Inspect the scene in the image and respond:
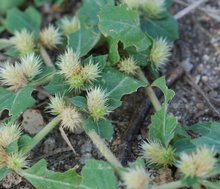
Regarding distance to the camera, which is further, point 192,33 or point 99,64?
point 192,33

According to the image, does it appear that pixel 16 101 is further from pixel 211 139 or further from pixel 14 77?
pixel 211 139

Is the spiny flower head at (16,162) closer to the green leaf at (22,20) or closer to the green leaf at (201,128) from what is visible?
the green leaf at (201,128)

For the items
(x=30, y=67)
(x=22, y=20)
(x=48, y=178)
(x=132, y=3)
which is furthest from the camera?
(x=22, y=20)

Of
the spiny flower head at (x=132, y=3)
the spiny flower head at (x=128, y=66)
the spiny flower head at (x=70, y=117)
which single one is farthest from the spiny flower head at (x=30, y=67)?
the spiny flower head at (x=132, y=3)

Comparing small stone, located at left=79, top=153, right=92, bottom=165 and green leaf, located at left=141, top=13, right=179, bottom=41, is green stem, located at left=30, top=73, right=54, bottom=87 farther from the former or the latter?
green leaf, located at left=141, top=13, right=179, bottom=41

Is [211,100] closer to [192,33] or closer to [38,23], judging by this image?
[192,33]

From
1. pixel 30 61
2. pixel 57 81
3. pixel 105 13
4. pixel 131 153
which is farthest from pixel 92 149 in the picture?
pixel 105 13

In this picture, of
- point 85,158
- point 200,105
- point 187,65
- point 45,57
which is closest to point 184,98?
point 200,105
